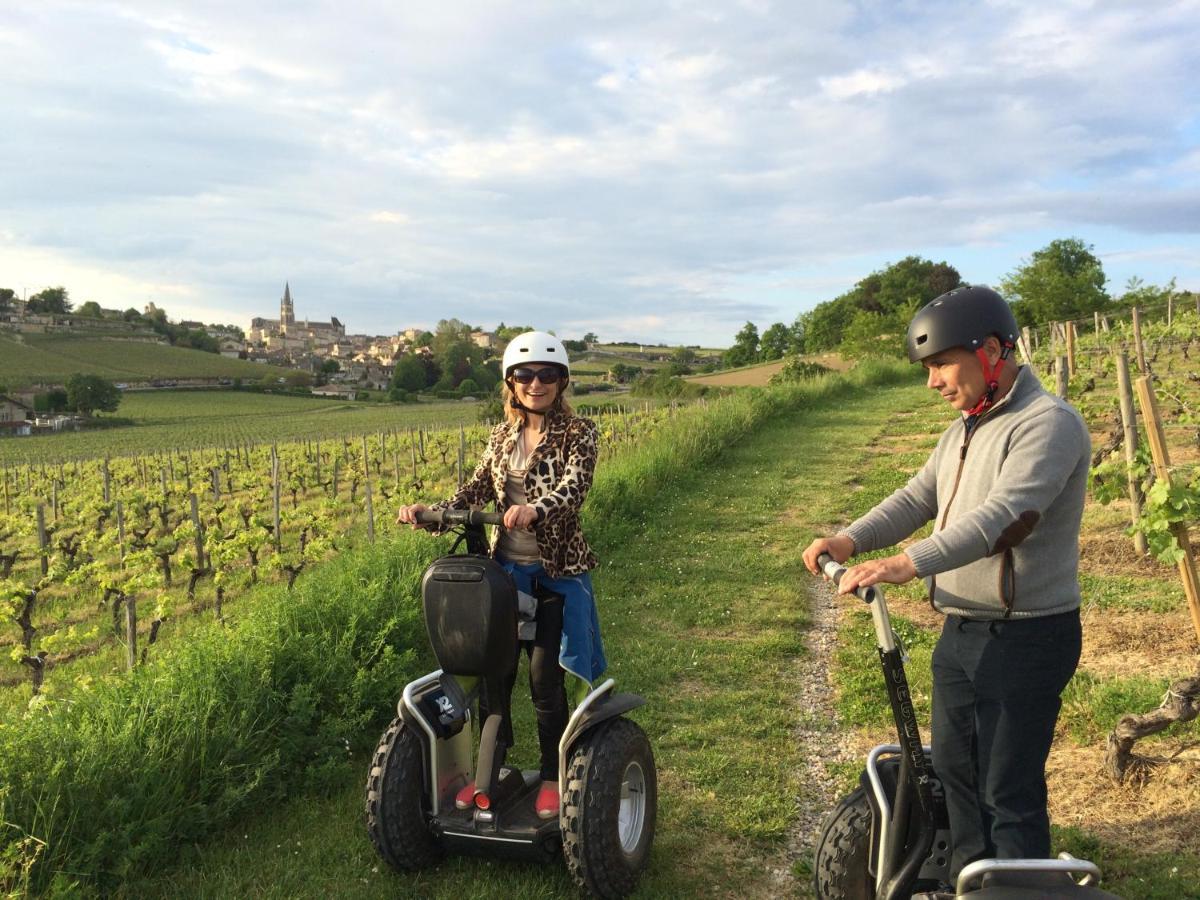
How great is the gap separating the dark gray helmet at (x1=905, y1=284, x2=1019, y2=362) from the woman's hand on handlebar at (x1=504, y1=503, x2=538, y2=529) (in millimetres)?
1396

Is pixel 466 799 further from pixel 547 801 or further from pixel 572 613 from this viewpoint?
pixel 572 613

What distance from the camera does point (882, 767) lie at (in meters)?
2.62

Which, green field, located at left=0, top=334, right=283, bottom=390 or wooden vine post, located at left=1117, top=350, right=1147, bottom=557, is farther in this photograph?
green field, located at left=0, top=334, right=283, bottom=390

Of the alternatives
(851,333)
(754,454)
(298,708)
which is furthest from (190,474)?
(851,333)

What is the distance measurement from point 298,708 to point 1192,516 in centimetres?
448

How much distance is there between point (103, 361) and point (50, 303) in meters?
47.7

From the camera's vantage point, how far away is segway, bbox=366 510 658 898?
3.00m

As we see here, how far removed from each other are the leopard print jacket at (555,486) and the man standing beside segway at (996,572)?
1070 millimetres

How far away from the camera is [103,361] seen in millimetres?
85062

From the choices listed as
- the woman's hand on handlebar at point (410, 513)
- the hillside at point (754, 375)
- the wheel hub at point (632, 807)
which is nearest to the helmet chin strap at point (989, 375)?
the wheel hub at point (632, 807)

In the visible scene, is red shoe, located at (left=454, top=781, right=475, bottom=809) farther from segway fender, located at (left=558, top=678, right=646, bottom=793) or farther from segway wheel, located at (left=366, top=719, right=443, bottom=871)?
segway fender, located at (left=558, top=678, right=646, bottom=793)

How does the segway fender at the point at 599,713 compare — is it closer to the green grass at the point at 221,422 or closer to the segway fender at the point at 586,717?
the segway fender at the point at 586,717

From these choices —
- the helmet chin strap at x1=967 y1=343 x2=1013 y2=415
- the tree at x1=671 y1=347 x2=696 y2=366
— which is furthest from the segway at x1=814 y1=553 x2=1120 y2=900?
the tree at x1=671 y1=347 x2=696 y2=366

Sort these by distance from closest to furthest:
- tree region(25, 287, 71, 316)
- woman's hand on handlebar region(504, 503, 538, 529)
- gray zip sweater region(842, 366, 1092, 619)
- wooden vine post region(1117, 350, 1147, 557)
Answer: gray zip sweater region(842, 366, 1092, 619) < woman's hand on handlebar region(504, 503, 538, 529) < wooden vine post region(1117, 350, 1147, 557) < tree region(25, 287, 71, 316)
